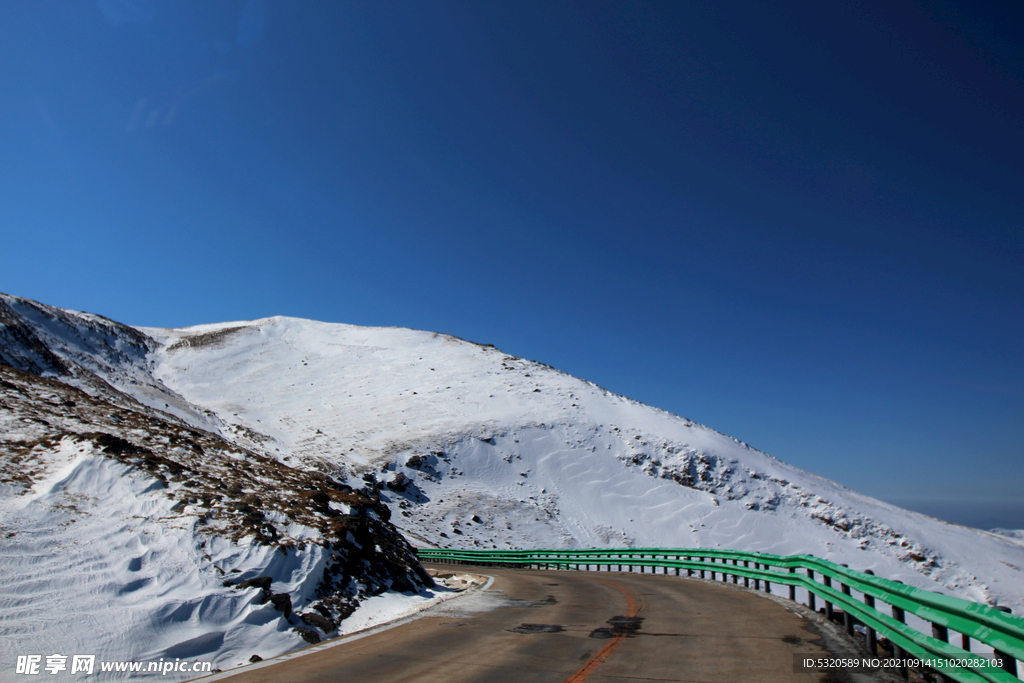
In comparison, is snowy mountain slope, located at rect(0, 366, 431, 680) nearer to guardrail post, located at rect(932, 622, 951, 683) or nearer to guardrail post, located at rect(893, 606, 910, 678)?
guardrail post, located at rect(893, 606, 910, 678)

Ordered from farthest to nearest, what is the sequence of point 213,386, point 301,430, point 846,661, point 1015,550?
point 213,386, point 301,430, point 1015,550, point 846,661

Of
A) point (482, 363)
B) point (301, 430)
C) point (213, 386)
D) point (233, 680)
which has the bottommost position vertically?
point (233, 680)

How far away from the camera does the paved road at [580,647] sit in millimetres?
7211

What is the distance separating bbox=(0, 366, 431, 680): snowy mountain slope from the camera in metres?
8.60

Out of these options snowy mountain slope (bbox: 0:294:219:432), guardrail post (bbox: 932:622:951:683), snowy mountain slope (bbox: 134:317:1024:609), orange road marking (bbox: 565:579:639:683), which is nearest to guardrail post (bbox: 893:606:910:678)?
guardrail post (bbox: 932:622:951:683)

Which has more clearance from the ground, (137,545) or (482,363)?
(482,363)

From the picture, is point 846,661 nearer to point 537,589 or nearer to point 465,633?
point 465,633

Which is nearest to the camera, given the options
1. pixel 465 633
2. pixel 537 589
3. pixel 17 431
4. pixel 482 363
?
pixel 465 633

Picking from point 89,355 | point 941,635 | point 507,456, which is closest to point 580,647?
point 941,635

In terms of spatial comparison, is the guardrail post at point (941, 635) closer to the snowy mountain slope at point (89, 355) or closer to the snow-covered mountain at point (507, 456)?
the snow-covered mountain at point (507, 456)

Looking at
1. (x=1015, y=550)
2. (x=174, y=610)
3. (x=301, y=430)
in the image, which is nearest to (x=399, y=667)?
(x=174, y=610)

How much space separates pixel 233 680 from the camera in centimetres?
750

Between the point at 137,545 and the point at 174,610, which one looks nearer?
the point at 174,610

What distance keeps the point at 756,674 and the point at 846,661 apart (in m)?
1.55
